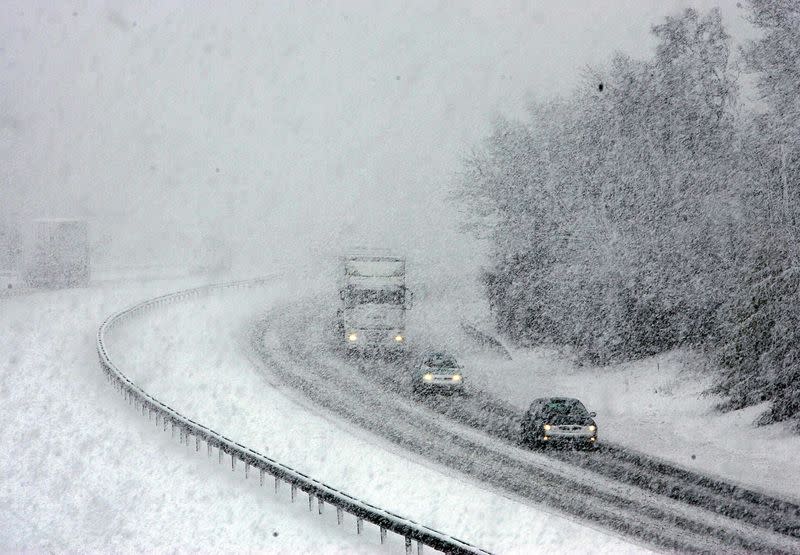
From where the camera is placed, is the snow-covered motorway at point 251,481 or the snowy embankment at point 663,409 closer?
the snow-covered motorway at point 251,481

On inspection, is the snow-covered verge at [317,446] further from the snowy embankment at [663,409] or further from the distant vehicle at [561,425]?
the snowy embankment at [663,409]

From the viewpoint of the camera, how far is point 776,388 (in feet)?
75.0

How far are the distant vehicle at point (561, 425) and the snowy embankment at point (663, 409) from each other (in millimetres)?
1471

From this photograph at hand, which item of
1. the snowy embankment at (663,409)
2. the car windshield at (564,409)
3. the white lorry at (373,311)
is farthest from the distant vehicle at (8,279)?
the car windshield at (564,409)

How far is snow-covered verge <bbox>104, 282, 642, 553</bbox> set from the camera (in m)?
14.8

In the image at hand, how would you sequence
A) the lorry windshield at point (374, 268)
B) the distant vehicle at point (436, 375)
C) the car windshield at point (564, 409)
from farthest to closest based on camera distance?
1. the lorry windshield at point (374, 268)
2. the distant vehicle at point (436, 375)
3. the car windshield at point (564, 409)

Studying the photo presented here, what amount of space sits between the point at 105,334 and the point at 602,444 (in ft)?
77.1

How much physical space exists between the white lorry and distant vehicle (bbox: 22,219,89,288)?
83.3 feet

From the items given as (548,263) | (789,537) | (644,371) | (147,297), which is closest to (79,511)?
(789,537)

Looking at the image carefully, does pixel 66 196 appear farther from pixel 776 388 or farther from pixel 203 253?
pixel 776 388

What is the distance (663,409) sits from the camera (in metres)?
26.9

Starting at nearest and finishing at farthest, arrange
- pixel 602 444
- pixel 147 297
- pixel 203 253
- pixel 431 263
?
1. pixel 602 444
2. pixel 147 297
3. pixel 431 263
4. pixel 203 253

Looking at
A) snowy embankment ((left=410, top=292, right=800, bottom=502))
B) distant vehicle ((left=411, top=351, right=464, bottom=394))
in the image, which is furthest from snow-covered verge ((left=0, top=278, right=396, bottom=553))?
snowy embankment ((left=410, top=292, right=800, bottom=502))

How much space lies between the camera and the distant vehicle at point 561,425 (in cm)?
2188
